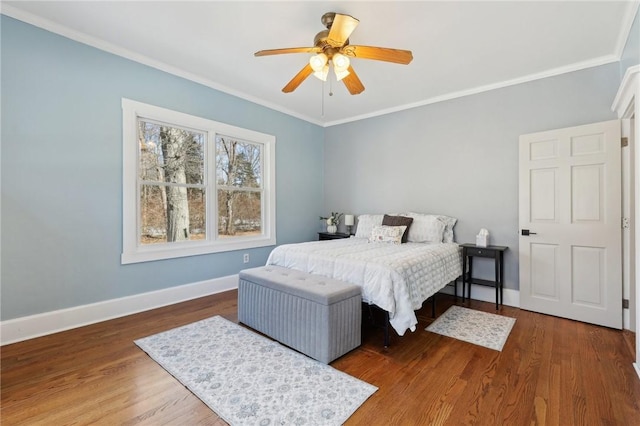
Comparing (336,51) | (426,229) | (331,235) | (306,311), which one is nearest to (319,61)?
(336,51)

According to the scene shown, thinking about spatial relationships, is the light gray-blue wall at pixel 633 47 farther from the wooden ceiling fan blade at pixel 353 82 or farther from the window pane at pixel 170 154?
the window pane at pixel 170 154

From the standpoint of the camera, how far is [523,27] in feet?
8.28

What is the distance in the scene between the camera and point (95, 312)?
2.87m

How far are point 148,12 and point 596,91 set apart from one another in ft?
14.7

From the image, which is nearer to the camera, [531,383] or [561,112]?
[531,383]

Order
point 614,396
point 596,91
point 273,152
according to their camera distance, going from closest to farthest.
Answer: point 614,396 → point 596,91 → point 273,152

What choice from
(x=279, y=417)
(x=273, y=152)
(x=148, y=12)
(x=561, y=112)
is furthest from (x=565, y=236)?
(x=148, y=12)

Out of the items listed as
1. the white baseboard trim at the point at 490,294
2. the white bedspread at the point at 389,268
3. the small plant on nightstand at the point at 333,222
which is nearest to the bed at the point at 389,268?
the white bedspread at the point at 389,268


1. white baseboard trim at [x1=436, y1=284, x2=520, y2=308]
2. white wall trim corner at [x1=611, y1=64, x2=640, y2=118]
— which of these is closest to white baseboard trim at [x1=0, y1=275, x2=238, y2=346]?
white baseboard trim at [x1=436, y1=284, x2=520, y2=308]

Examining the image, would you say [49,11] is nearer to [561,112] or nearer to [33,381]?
[33,381]

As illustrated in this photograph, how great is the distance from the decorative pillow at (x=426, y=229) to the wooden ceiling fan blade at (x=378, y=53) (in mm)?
2186

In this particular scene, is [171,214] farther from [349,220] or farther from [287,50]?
[349,220]

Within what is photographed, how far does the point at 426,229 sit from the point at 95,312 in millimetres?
3888

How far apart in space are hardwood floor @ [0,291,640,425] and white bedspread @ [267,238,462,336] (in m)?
0.41
